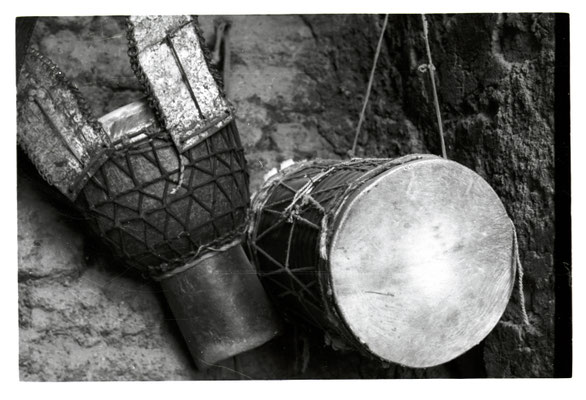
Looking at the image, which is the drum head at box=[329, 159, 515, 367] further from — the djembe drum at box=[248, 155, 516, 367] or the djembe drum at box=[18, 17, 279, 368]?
the djembe drum at box=[18, 17, 279, 368]

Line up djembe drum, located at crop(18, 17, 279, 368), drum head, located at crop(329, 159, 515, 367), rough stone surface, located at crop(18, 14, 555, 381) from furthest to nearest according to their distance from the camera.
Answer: rough stone surface, located at crop(18, 14, 555, 381)
djembe drum, located at crop(18, 17, 279, 368)
drum head, located at crop(329, 159, 515, 367)

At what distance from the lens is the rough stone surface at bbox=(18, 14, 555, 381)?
5.62ft

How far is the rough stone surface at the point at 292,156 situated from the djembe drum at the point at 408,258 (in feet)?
0.63

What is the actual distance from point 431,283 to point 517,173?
45 centimetres

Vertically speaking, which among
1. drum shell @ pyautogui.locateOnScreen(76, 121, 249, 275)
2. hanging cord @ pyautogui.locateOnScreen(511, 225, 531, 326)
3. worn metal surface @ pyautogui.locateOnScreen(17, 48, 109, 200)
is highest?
worn metal surface @ pyautogui.locateOnScreen(17, 48, 109, 200)

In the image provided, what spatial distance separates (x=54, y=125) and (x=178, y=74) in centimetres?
33

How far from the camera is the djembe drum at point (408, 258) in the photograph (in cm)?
148

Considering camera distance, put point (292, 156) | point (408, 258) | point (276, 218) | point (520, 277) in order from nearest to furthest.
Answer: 1. point (408, 258)
2. point (520, 277)
3. point (276, 218)
4. point (292, 156)

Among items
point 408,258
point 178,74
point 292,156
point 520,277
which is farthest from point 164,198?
point 520,277

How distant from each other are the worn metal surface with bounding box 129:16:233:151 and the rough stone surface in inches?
14.5

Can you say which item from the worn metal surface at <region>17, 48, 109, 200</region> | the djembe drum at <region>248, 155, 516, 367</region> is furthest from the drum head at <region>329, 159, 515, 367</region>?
the worn metal surface at <region>17, 48, 109, 200</region>

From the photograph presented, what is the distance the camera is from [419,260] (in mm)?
1514

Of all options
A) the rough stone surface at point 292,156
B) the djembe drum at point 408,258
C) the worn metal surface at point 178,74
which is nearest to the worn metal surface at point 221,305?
the rough stone surface at point 292,156

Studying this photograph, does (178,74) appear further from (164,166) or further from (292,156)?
(292,156)
